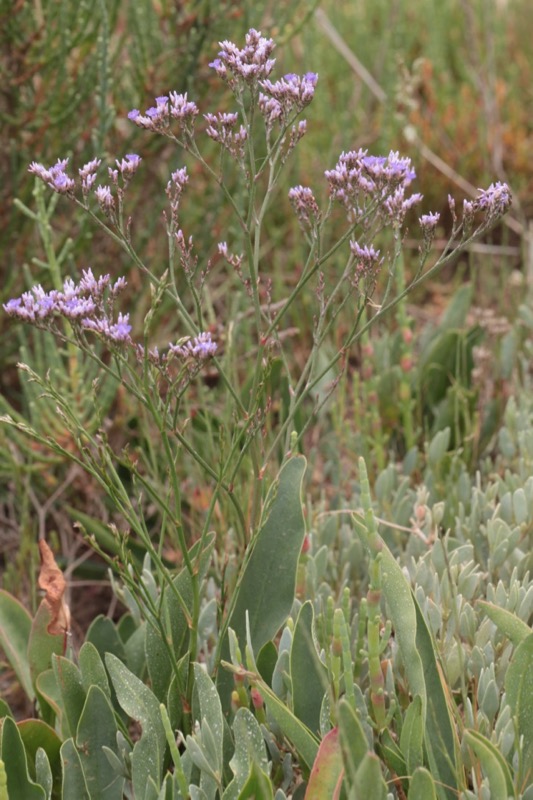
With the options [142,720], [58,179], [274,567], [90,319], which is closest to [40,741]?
[142,720]

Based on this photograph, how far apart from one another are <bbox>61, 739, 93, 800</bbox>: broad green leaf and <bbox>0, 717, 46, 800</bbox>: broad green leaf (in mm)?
53

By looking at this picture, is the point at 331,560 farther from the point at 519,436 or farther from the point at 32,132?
the point at 32,132

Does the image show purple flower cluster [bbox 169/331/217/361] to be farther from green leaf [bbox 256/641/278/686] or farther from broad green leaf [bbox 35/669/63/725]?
broad green leaf [bbox 35/669/63/725]

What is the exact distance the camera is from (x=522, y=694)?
4.43 ft

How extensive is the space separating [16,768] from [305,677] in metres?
0.43

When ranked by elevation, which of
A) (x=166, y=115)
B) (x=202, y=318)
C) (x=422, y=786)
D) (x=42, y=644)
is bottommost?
(x=422, y=786)

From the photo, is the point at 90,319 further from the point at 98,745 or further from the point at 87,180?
the point at 98,745

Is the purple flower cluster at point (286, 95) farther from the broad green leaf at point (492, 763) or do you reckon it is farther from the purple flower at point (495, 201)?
the broad green leaf at point (492, 763)

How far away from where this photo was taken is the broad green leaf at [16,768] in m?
1.39

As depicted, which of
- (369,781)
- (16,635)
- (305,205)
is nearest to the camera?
(369,781)

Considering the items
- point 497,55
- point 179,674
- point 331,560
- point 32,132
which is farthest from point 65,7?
point 497,55

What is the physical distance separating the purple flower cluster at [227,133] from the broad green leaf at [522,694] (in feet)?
2.64

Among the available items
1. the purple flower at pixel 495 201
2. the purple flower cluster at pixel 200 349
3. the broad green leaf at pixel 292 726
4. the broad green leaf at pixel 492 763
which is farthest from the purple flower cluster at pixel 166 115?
the broad green leaf at pixel 492 763

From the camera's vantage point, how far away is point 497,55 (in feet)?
17.0
